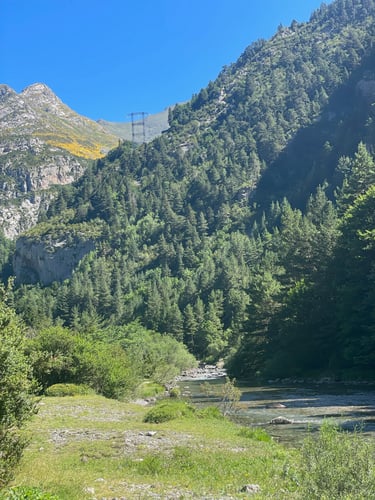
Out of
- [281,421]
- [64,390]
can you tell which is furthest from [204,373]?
[281,421]

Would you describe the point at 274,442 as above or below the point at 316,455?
below

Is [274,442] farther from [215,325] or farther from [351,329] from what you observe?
[215,325]

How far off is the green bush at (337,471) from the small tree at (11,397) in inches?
254

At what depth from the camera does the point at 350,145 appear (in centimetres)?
18738

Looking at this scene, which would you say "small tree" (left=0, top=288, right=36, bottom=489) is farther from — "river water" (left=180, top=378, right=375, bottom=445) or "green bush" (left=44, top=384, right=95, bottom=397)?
"green bush" (left=44, top=384, right=95, bottom=397)

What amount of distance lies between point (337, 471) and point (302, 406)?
31.3 meters

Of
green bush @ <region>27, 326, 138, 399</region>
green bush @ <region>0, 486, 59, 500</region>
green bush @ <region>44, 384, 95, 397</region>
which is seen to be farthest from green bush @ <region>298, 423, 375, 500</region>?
green bush @ <region>27, 326, 138, 399</region>

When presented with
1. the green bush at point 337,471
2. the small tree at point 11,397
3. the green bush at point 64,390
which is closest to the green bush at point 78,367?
the green bush at point 64,390

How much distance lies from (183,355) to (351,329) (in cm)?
5563

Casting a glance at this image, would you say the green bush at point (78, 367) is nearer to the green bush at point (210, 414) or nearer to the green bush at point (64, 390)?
the green bush at point (64, 390)

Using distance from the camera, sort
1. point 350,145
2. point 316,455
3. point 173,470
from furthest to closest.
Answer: point 350,145 → point 173,470 → point 316,455

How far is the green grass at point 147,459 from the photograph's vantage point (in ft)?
52.5

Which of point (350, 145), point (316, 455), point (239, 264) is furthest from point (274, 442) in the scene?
point (350, 145)

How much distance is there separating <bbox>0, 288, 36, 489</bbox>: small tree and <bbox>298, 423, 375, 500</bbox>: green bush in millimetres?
6445
